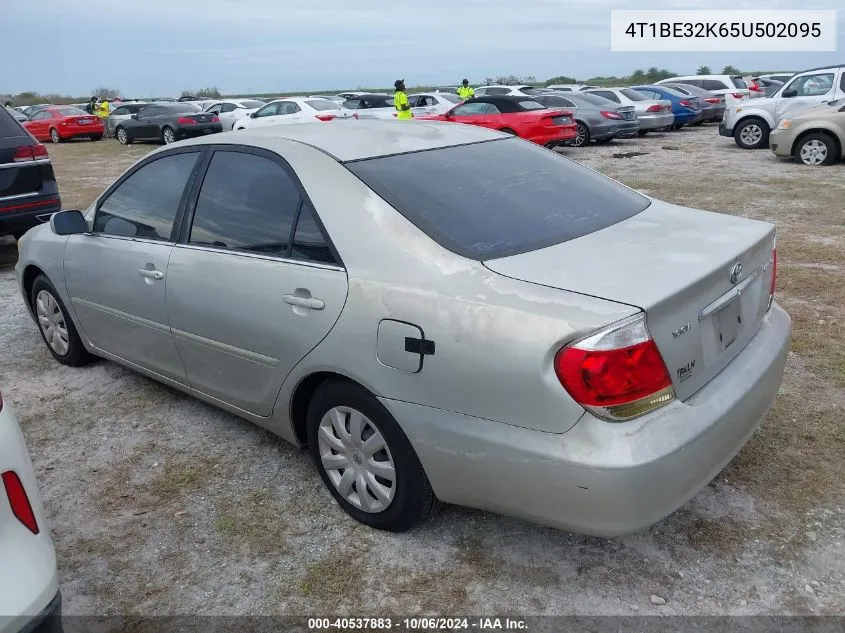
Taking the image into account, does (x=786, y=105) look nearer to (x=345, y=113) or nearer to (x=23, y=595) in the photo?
(x=345, y=113)

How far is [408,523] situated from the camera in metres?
2.92

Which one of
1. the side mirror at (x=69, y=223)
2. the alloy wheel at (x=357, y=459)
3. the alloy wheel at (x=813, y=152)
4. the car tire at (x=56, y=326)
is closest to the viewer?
the alloy wheel at (x=357, y=459)

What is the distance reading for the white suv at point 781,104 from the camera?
48.4 ft

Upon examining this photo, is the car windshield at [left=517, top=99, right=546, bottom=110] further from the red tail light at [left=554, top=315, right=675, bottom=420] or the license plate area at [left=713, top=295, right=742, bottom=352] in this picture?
the red tail light at [left=554, top=315, right=675, bottom=420]

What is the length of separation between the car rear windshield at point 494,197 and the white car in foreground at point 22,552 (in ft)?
5.08

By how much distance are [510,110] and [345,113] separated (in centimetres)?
528

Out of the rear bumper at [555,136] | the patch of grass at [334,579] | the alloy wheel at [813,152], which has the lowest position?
the patch of grass at [334,579]

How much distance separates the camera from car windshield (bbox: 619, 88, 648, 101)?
66.0ft

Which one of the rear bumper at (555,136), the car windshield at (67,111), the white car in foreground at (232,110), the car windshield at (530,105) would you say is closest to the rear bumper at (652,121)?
the car windshield at (530,105)

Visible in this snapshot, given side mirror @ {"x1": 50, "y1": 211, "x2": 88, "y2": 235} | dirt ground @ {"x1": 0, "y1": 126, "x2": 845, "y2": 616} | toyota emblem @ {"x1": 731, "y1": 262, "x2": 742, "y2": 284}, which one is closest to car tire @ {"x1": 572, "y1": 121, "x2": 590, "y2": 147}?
dirt ground @ {"x1": 0, "y1": 126, "x2": 845, "y2": 616}

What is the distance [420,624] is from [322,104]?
19.0 meters

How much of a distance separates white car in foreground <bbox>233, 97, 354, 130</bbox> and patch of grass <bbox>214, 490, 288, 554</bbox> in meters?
16.6

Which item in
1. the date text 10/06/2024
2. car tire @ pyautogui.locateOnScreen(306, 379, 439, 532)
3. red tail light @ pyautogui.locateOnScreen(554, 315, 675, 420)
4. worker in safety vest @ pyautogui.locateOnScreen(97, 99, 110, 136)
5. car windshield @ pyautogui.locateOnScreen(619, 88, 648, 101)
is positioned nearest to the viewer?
red tail light @ pyautogui.locateOnScreen(554, 315, 675, 420)

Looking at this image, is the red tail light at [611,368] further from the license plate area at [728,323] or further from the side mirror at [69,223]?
the side mirror at [69,223]
